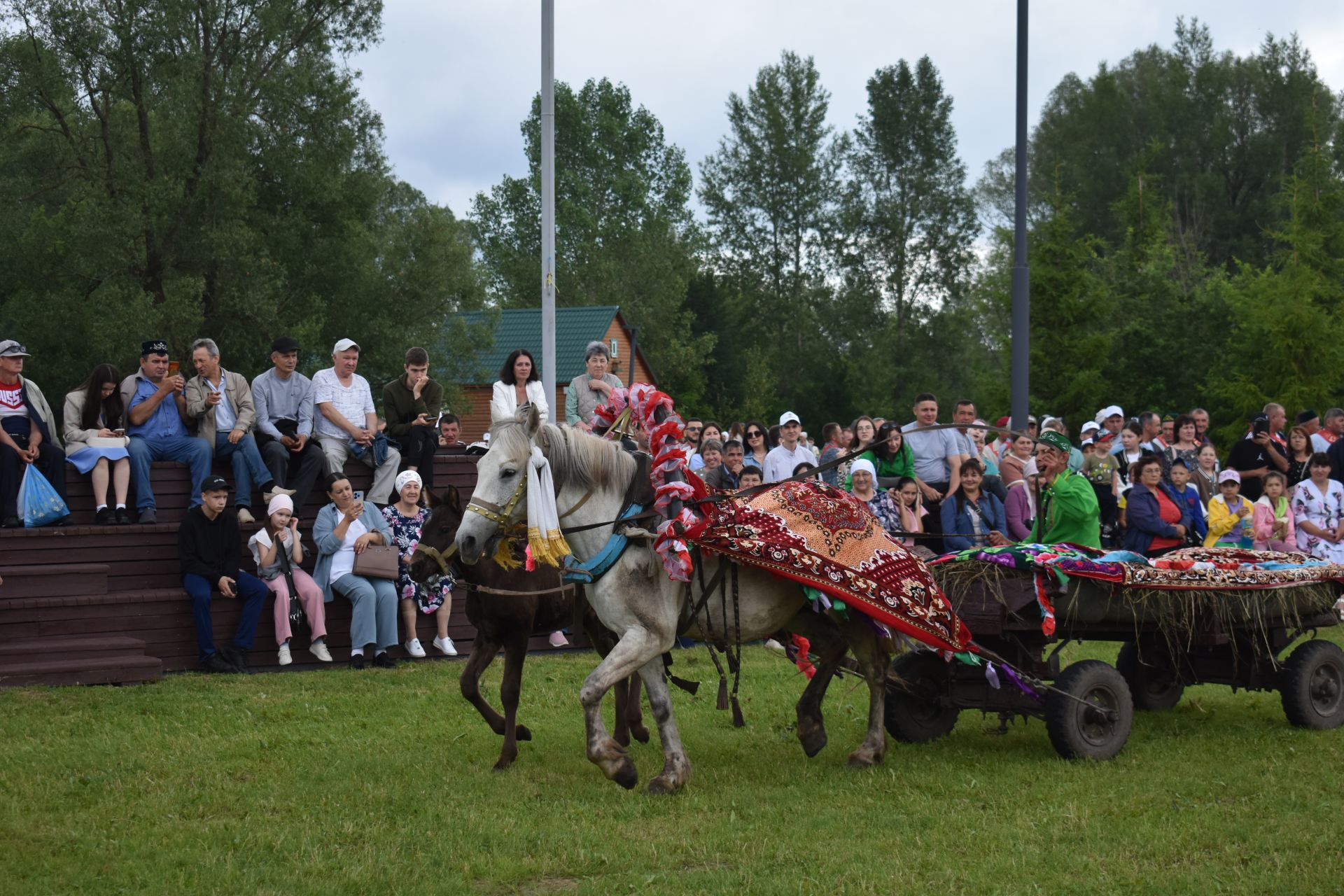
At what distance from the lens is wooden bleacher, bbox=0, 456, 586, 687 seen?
11.5 meters

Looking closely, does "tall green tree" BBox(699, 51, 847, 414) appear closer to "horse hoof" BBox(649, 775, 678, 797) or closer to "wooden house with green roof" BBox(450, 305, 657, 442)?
"wooden house with green roof" BBox(450, 305, 657, 442)

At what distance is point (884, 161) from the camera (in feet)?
180

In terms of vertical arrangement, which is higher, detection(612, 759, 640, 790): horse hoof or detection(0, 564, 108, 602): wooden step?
detection(0, 564, 108, 602): wooden step

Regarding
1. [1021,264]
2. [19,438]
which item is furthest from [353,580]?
[1021,264]

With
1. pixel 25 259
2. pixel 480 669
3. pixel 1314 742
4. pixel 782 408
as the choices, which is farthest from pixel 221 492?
pixel 782 408

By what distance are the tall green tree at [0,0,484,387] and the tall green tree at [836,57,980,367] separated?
2674 centimetres

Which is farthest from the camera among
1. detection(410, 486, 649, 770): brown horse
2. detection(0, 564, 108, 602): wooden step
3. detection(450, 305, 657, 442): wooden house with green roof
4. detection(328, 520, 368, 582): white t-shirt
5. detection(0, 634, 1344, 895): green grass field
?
detection(450, 305, 657, 442): wooden house with green roof

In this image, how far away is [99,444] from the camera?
12344 mm

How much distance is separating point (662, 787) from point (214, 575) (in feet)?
19.6

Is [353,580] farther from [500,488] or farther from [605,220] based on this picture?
[605,220]

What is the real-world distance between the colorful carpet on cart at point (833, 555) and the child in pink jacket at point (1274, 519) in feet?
27.1

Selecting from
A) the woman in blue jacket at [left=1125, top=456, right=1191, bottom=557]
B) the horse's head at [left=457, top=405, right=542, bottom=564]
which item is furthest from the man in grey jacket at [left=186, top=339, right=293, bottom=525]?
the woman in blue jacket at [left=1125, top=456, right=1191, bottom=557]

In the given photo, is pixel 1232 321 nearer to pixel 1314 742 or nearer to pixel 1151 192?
pixel 1151 192

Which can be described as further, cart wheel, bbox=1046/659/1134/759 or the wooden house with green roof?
the wooden house with green roof
